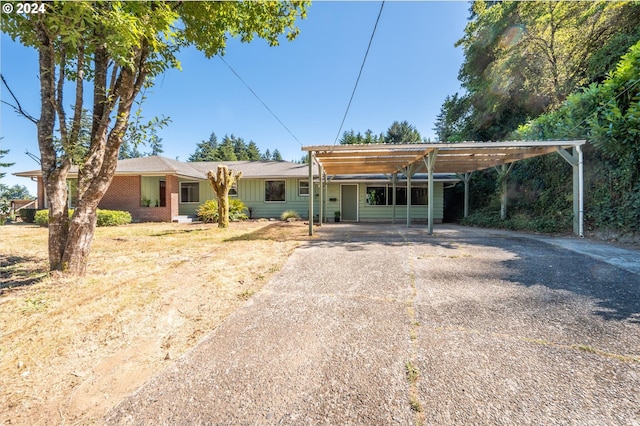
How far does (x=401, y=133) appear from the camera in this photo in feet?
133

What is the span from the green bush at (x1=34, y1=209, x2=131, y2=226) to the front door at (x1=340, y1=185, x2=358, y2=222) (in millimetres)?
10256

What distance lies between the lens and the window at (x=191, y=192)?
14.3 m

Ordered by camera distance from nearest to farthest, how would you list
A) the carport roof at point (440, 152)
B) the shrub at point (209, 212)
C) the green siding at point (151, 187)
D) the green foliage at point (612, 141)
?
the green foliage at point (612, 141)
the carport roof at point (440, 152)
the shrub at point (209, 212)
the green siding at point (151, 187)

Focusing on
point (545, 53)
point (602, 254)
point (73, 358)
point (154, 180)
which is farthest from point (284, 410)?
point (545, 53)

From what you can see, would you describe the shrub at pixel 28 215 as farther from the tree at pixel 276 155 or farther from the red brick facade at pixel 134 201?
the tree at pixel 276 155

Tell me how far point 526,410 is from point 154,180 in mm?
15507

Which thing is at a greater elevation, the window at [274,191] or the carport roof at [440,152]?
the carport roof at [440,152]

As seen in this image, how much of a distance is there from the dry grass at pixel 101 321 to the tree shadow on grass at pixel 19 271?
0.01 meters

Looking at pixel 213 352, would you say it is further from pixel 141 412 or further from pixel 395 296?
pixel 395 296

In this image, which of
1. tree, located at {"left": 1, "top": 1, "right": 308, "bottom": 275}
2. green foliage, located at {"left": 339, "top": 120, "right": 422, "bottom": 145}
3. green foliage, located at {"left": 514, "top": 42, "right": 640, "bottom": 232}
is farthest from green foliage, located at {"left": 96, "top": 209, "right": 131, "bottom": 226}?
green foliage, located at {"left": 339, "top": 120, "right": 422, "bottom": 145}

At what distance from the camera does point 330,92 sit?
1266cm

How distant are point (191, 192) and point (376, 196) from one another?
10.2 meters

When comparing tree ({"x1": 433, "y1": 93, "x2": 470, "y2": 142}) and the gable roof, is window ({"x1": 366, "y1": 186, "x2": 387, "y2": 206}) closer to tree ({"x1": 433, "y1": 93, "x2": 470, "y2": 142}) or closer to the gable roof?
the gable roof

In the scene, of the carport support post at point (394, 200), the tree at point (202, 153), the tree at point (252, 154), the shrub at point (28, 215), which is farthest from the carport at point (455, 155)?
the tree at point (202, 153)
